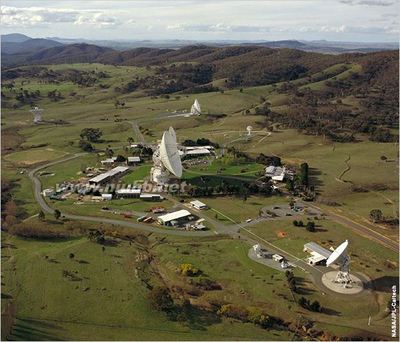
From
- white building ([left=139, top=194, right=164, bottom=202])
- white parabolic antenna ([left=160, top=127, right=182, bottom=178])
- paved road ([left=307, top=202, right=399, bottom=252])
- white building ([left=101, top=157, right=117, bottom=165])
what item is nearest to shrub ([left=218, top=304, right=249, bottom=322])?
paved road ([left=307, top=202, right=399, bottom=252])

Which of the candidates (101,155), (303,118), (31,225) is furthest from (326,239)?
(303,118)

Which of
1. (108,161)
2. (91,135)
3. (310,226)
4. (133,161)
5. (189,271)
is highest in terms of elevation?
(91,135)

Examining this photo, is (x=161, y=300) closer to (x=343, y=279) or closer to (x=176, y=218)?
(x=343, y=279)

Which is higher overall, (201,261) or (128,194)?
(128,194)

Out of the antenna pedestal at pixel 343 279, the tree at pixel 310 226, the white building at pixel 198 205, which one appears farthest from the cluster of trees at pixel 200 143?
the antenna pedestal at pixel 343 279

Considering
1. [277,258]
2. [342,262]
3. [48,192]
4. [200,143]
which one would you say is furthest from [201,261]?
[200,143]

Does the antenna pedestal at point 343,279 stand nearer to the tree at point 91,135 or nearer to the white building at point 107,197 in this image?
A: the white building at point 107,197
